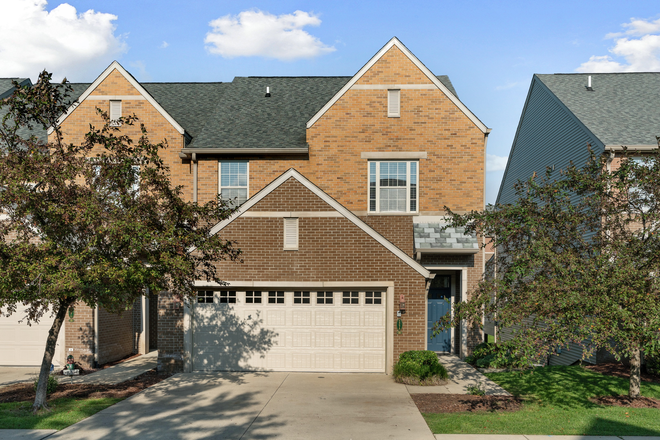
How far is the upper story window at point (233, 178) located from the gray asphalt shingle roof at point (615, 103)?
1308cm

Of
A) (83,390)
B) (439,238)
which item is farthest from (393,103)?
(83,390)

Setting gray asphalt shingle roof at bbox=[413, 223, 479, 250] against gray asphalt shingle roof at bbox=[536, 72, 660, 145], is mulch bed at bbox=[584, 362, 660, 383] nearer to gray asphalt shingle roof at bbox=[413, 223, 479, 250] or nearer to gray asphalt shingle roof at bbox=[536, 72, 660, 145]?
gray asphalt shingle roof at bbox=[413, 223, 479, 250]

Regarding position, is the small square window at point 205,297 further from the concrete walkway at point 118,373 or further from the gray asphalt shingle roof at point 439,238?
the gray asphalt shingle roof at point 439,238

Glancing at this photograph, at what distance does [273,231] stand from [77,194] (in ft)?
19.4

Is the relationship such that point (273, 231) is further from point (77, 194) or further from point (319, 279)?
point (77, 194)

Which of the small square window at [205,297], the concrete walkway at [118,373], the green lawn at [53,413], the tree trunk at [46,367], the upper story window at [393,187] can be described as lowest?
the concrete walkway at [118,373]

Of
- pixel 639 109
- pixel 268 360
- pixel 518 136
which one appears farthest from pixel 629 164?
pixel 518 136

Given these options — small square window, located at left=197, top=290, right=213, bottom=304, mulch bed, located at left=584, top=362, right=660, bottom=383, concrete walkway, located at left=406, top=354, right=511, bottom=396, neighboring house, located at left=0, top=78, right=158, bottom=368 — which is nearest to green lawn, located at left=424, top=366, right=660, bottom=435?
concrete walkway, located at left=406, top=354, right=511, bottom=396

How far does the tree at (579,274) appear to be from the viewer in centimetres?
951

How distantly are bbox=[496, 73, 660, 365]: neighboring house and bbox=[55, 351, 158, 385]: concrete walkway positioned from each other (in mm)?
15116

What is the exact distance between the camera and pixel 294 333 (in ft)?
51.2

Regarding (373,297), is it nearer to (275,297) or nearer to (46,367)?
(275,297)

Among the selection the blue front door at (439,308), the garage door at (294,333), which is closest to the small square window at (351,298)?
the garage door at (294,333)

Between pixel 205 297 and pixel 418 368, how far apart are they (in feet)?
21.9
